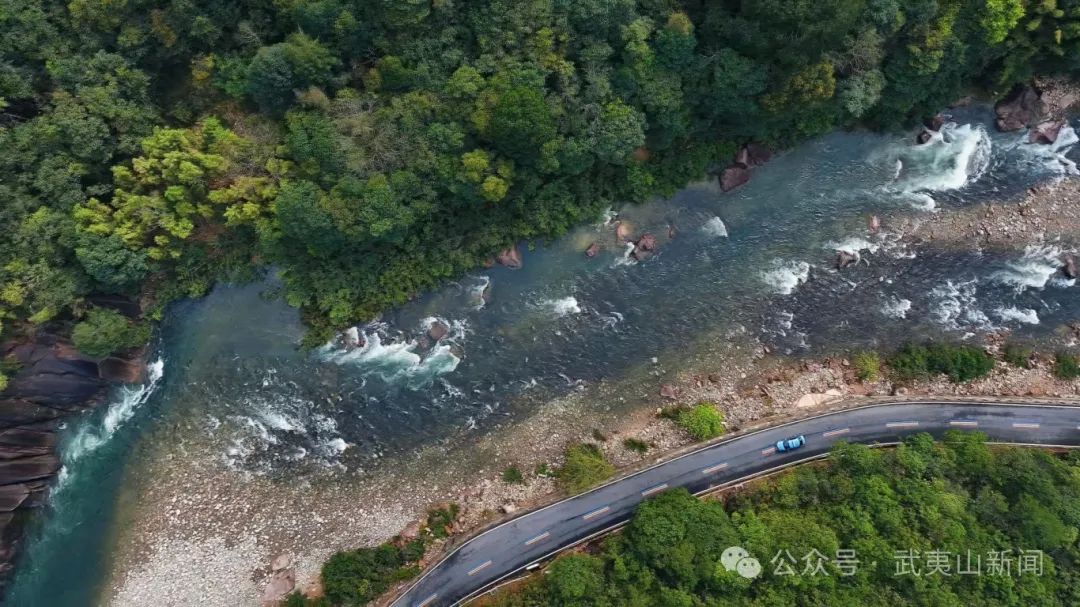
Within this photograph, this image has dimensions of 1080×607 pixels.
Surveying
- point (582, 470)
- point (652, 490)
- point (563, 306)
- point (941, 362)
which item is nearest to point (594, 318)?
point (563, 306)

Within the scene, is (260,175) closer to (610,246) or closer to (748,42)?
(610,246)

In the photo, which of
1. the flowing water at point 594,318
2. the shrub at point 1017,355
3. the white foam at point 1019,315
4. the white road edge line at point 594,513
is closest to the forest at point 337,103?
the flowing water at point 594,318

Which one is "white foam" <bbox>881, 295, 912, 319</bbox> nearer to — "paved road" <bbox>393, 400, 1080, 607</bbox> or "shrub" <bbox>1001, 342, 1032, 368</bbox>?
"paved road" <bbox>393, 400, 1080, 607</bbox>

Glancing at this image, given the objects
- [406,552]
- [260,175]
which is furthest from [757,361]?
[260,175]

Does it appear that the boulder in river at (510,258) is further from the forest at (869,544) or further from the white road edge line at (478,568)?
the white road edge line at (478,568)

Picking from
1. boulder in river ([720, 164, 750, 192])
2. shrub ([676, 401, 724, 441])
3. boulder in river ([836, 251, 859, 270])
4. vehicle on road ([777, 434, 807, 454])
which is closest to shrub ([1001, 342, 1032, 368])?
boulder in river ([836, 251, 859, 270])

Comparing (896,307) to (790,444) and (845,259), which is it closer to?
(845,259)

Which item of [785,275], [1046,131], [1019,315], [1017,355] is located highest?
[1046,131]
